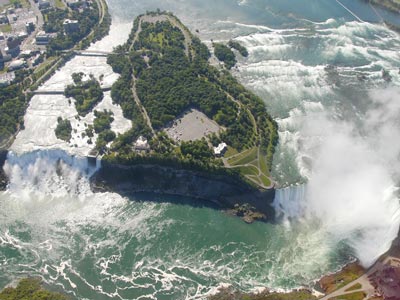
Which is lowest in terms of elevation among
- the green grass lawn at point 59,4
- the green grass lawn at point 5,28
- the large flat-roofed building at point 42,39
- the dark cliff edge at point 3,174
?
the dark cliff edge at point 3,174

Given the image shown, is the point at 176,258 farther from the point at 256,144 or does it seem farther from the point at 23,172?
the point at 23,172

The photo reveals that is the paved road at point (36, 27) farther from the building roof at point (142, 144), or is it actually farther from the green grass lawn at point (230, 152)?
the green grass lawn at point (230, 152)

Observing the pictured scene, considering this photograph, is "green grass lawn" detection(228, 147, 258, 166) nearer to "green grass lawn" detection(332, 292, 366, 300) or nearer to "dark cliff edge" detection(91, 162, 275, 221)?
"dark cliff edge" detection(91, 162, 275, 221)

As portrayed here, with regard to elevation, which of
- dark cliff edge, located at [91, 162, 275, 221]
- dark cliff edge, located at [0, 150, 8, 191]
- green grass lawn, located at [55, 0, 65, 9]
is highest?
green grass lawn, located at [55, 0, 65, 9]

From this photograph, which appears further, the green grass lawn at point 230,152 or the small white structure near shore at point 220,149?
the green grass lawn at point 230,152

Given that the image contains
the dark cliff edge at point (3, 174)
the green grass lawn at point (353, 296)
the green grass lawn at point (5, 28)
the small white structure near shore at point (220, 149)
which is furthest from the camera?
the green grass lawn at point (5, 28)

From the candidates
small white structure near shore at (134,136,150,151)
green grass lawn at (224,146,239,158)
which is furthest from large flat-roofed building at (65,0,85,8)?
green grass lawn at (224,146,239,158)

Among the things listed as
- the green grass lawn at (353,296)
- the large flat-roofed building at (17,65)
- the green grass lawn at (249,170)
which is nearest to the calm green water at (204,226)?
the green grass lawn at (249,170)

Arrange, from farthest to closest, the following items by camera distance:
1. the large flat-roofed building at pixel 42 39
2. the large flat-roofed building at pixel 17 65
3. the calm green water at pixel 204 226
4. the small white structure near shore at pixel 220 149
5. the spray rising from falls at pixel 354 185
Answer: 1. the large flat-roofed building at pixel 42 39
2. the large flat-roofed building at pixel 17 65
3. the small white structure near shore at pixel 220 149
4. the spray rising from falls at pixel 354 185
5. the calm green water at pixel 204 226
